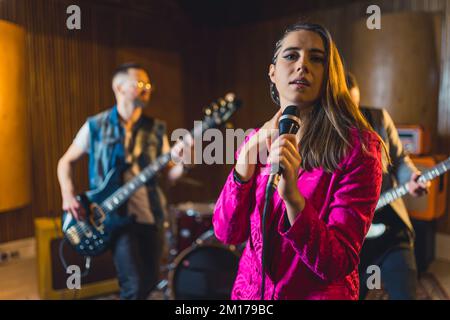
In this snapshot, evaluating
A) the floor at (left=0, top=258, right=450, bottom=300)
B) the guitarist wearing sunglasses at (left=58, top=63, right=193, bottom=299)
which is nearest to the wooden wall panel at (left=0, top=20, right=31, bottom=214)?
the guitarist wearing sunglasses at (left=58, top=63, right=193, bottom=299)

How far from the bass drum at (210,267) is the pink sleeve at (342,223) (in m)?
1.69

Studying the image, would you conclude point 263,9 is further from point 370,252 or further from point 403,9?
point 370,252

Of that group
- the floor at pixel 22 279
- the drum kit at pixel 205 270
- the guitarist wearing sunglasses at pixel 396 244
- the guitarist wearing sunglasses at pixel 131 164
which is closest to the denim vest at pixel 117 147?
the guitarist wearing sunglasses at pixel 131 164

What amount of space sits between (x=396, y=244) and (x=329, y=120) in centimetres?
133

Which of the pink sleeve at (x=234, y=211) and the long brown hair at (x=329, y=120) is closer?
the long brown hair at (x=329, y=120)

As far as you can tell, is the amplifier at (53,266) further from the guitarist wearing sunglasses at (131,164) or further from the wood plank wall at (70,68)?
the guitarist wearing sunglasses at (131,164)

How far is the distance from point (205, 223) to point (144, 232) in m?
0.65

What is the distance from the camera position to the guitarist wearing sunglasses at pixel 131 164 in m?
1.99

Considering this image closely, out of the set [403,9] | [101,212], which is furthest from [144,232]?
[403,9]

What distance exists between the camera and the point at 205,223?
9.45 feet

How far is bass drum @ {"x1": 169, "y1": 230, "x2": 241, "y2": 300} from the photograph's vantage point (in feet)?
8.29

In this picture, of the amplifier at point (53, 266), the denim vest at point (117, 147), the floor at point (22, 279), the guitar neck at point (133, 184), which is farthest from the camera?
the amplifier at point (53, 266)

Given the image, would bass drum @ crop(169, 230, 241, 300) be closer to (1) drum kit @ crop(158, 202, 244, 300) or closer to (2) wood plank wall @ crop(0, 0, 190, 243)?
(1) drum kit @ crop(158, 202, 244, 300)

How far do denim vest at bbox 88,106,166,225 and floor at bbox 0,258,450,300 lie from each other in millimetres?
832
